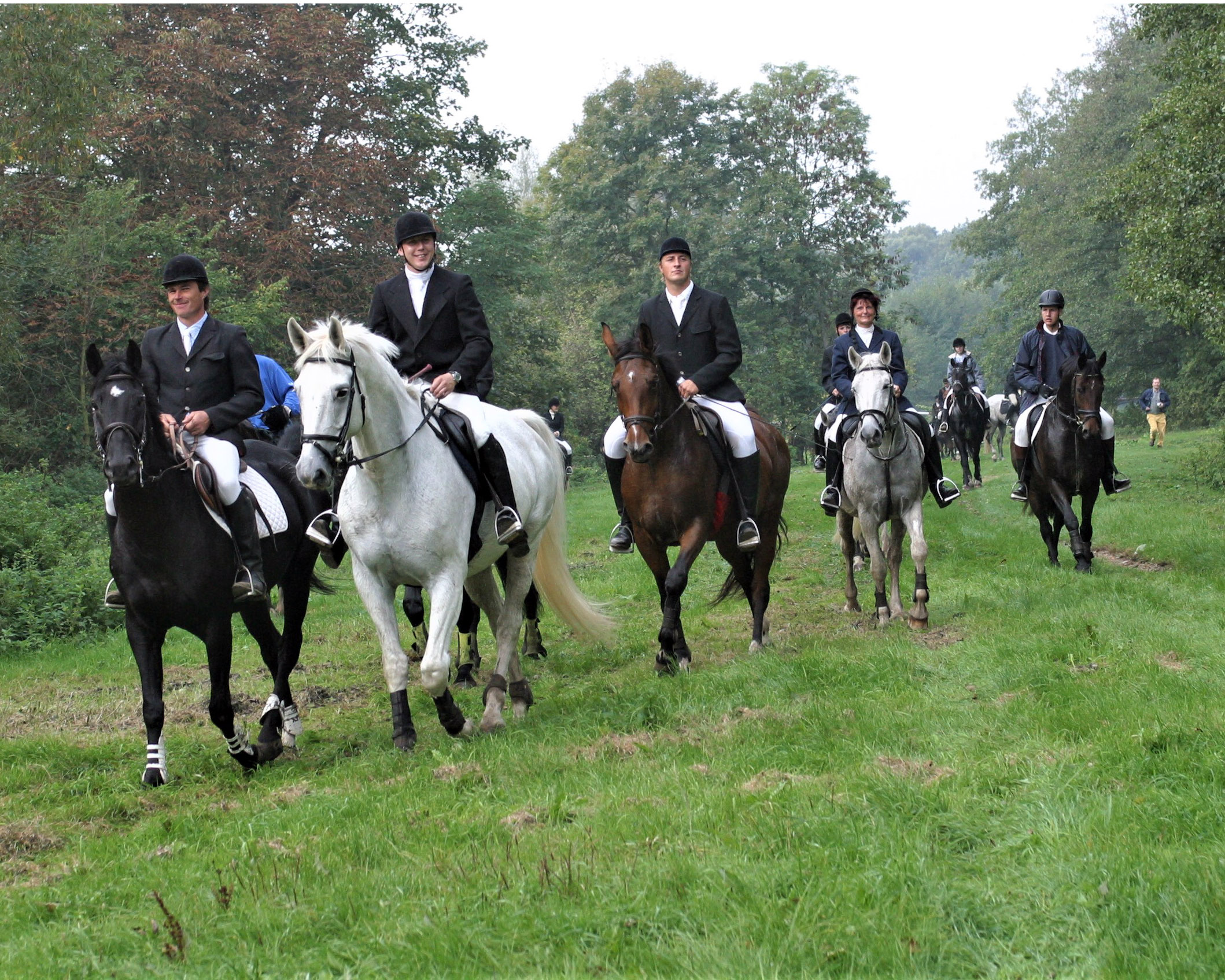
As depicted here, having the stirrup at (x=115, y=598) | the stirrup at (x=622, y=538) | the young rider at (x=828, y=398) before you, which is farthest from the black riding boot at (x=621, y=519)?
the stirrup at (x=115, y=598)

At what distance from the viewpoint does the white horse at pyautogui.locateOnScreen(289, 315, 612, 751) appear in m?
6.81

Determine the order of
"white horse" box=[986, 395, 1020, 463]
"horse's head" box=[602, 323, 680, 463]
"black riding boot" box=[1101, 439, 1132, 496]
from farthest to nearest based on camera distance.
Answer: "white horse" box=[986, 395, 1020, 463] → "black riding boot" box=[1101, 439, 1132, 496] → "horse's head" box=[602, 323, 680, 463]

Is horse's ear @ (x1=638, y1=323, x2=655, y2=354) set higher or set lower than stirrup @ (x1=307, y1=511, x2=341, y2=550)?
higher

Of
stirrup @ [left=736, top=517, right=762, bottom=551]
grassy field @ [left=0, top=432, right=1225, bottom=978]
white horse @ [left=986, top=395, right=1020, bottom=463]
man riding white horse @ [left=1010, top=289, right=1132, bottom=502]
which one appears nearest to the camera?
grassy field @ [left=0, top=432, right=1225, bottom=978]

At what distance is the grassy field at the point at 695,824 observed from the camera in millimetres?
3906

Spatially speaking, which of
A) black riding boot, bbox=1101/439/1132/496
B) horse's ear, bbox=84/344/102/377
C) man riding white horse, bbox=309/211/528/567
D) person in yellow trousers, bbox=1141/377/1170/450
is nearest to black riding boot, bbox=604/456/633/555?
man riding white horse, bbox=309/211/528/567

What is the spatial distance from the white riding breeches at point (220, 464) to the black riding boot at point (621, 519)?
3311 mm

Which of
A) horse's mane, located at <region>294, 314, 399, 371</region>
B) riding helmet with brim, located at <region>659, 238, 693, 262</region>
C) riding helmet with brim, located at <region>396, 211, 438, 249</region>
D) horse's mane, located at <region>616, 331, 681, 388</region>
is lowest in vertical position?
horse's mane, located at <region>616, 331, 681, 388</region>

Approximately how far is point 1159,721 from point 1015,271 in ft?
212

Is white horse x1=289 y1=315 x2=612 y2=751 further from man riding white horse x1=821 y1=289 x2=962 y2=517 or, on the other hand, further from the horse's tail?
man riding white horse x1=821 y1=289 x2=962 y2=517

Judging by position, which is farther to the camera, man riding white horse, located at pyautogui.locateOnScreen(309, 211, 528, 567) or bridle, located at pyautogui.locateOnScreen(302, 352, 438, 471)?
man riding white horse, located at pyautogui.locateOnScreen(309, 211, 528, 567)

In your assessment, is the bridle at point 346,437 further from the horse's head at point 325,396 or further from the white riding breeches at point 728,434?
the white riding breeches at point 728,434

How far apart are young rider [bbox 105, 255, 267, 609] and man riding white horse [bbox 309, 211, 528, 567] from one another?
114 centimetres

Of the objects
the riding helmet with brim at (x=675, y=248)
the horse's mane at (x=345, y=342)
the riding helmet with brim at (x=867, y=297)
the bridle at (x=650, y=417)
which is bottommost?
the bridle at (x=650, y=417)
